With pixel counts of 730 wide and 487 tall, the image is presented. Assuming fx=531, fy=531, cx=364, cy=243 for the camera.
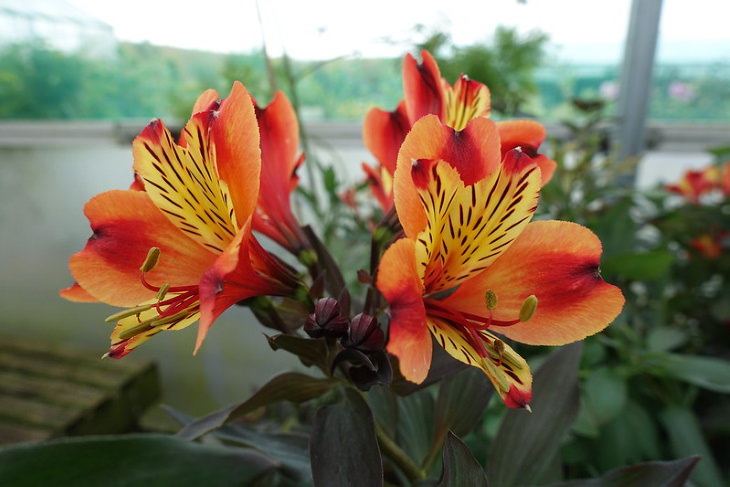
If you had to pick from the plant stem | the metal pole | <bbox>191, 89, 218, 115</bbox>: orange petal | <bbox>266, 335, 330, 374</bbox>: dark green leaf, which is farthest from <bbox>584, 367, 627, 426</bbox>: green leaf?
the metal pole

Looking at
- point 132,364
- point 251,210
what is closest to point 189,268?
point 251,210

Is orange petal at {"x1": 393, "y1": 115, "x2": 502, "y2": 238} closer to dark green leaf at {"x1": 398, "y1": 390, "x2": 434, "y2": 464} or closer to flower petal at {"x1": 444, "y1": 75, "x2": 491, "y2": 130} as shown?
flower petal at {"x1": 444, "y1": 75, "x2": 491, "y2": 130}

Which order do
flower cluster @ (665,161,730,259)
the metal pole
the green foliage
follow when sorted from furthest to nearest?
the metal pole → the green foliage → flower cluster @ (665,161,730,259)

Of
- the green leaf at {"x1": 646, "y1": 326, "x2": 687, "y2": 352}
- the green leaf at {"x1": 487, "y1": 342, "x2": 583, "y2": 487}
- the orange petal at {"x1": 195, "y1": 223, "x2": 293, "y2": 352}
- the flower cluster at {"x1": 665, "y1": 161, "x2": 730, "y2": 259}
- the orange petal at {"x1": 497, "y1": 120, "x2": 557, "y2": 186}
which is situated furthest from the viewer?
the flower cluster at {"x1": 665, "y1": 161, "x2": 730, "y2": 259}

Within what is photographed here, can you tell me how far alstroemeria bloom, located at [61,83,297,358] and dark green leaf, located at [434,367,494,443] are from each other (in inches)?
6.9

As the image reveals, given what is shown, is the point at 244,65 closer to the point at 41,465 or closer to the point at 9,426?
the point at 9,426

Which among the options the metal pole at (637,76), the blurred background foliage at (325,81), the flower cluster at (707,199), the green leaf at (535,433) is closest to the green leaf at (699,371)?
the green leaf at (535,433)

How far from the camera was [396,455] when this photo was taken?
367 millimetres

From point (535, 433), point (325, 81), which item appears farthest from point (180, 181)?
point (325, 81)

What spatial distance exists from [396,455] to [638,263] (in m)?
0.44

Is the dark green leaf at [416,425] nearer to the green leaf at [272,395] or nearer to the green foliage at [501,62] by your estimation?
the green leaf at [272,395]

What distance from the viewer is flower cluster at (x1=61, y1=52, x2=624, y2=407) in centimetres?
24

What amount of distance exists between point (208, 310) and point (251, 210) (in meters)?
0.06

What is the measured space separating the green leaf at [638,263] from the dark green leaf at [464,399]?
333 mm
